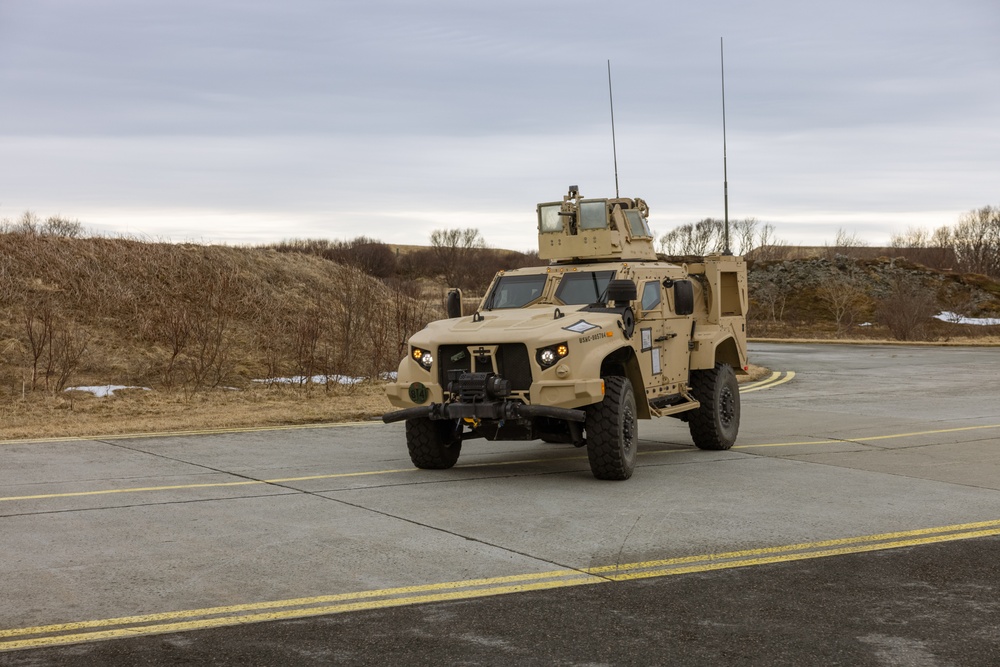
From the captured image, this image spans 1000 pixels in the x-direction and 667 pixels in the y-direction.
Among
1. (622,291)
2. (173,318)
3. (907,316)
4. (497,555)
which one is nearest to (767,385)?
(622,291)

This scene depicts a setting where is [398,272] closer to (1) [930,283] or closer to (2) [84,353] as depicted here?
(1) [930,283]

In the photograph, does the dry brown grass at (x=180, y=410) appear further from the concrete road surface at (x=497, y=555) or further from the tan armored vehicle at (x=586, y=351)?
the tan armored vehicle at (x=586, y=351)

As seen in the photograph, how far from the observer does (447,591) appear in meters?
6.37

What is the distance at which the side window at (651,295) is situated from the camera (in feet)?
39.1

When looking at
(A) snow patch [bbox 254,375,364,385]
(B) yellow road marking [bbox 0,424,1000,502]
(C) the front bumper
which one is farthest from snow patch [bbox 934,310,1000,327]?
(C) the front bumper

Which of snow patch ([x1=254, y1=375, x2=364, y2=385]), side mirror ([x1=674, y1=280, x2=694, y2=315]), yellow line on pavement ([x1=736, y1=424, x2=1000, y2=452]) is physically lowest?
yellow line on pavement ([x1=736, y1=424, x2=1000, y2=452])

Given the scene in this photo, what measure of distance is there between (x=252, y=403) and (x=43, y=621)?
13.7 m

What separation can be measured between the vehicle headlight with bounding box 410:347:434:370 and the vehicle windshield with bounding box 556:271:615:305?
210cm

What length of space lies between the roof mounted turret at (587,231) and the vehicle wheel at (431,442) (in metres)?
3.07

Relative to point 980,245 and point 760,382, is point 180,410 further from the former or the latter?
point 980,245

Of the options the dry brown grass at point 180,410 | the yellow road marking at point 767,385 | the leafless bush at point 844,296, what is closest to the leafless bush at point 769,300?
the leafless bush at point 844,296

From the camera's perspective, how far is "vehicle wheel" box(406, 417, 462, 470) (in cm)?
1098

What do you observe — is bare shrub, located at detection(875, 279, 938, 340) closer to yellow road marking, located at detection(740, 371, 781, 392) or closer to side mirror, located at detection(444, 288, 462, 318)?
yellow road marking, located at detection(740, 371, 781, 392)

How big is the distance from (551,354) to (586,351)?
351mm
